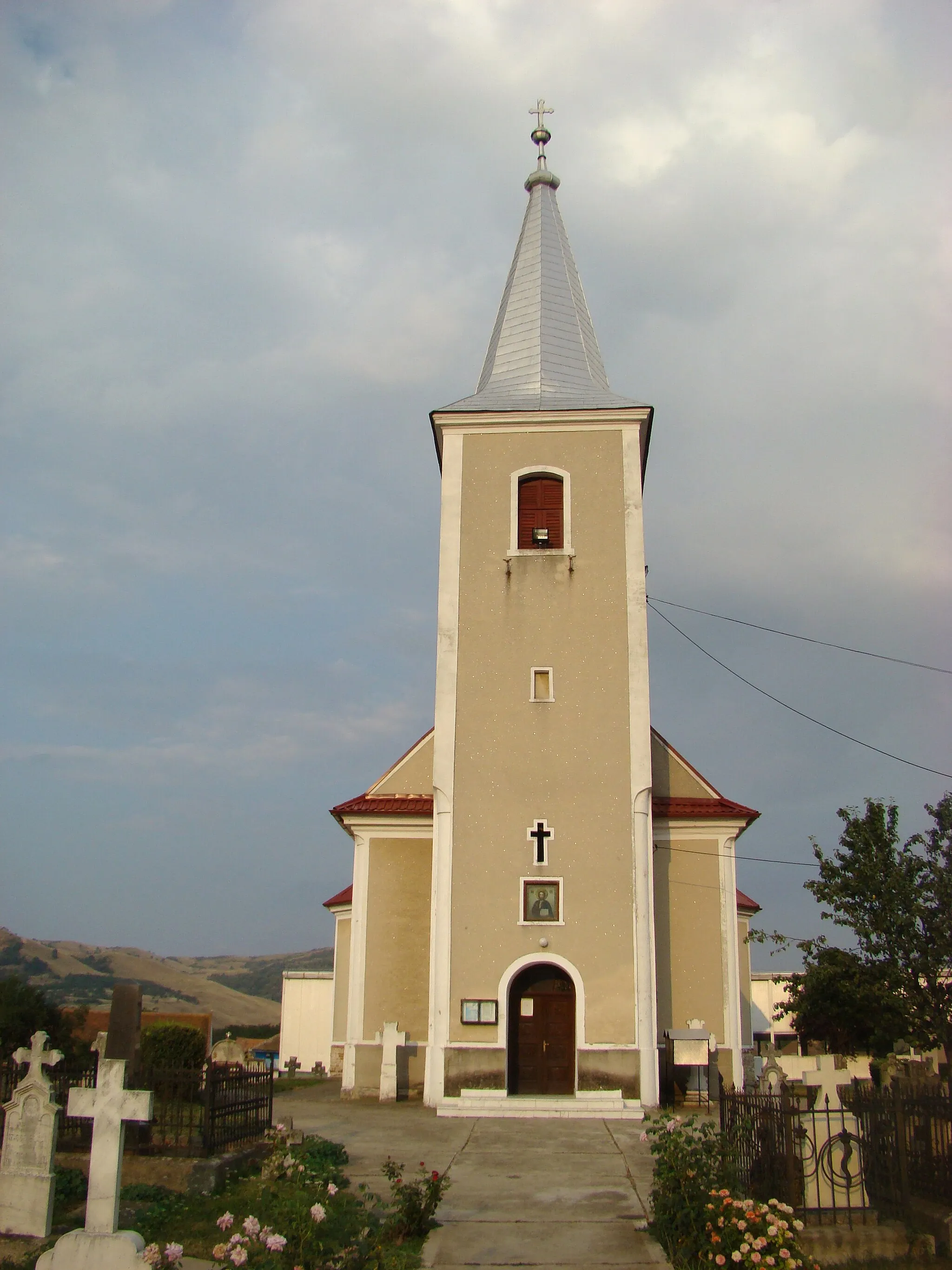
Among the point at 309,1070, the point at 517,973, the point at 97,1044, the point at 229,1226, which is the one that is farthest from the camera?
the point at 309,1070

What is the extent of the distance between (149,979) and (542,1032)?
95.8m

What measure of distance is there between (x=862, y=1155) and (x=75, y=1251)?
701cm

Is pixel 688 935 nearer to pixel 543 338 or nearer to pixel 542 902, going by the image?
pixel 542 902

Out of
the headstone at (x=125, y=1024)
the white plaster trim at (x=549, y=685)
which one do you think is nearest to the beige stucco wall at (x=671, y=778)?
the white plaster trim at (x=549, y=685)

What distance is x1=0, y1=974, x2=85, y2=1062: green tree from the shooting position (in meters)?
16.9

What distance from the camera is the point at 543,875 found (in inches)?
803

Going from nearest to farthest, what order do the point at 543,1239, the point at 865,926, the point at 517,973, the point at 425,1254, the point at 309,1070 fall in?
the point at 425,1254
the point at 543,1239
the point at 517,973
the point at 865,926
the point at 309,1070

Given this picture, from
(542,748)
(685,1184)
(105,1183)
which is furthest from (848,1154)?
(542,748)

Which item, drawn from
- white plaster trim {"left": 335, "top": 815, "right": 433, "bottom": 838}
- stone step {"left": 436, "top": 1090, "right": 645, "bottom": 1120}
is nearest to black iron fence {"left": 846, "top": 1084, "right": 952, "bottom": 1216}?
stone step {"left": 436, "top": 1090, "right": 645, "bottom": 1120}

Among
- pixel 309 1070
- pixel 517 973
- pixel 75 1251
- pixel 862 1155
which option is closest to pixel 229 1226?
pixel 75 1251

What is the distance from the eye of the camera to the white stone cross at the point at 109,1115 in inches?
334

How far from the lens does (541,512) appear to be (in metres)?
23.0

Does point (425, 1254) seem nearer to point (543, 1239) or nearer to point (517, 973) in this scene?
point (543, 1239)

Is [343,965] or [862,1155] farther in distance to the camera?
[343,965]
